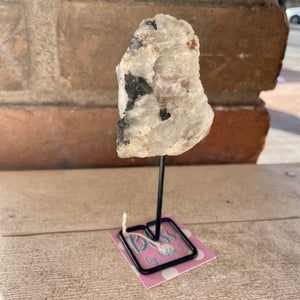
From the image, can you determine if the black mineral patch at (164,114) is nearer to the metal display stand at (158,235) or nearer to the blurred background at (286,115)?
the metal display stand at (158,235)

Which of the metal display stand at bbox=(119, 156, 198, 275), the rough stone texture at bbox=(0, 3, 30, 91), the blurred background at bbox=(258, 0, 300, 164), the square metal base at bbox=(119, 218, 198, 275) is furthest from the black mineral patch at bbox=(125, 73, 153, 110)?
the blurred background at bbox=(258, 0, 300, 164)

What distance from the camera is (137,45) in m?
0.51

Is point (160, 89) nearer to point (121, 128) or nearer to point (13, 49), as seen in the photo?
point (121, 128)

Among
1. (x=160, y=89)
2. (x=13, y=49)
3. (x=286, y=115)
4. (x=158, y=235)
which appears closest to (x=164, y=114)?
(x=160, y=89)

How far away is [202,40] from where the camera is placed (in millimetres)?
876

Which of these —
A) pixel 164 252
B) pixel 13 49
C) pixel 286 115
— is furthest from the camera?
pixel 286 115

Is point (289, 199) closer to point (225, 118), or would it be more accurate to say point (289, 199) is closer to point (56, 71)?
point (225, 118)

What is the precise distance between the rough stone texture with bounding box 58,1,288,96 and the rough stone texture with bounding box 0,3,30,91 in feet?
0.31

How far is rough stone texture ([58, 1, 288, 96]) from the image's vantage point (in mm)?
823

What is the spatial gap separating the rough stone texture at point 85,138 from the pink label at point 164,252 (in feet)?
1.06

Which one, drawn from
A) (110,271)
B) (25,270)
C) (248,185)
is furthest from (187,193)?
(25,270)

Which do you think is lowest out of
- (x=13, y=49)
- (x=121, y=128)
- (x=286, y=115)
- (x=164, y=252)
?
(x=164, y=252)

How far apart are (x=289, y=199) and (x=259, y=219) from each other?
0.15m

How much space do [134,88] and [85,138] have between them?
457 mm
